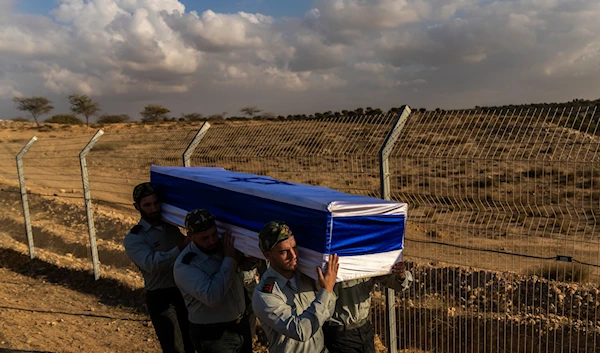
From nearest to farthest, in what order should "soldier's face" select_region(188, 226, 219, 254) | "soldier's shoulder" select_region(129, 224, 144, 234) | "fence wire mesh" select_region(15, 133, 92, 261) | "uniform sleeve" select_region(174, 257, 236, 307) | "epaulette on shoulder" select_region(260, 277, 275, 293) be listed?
"epaulette on shoulder" select_region(260, 277, 275, 293)
"uniform sleeve" select_region(174, 257, 236, 307)
"soldier's face" select_region(188, 226, 219, 254)
"soldier's shoulder" select_region(129, 224, 144, 234)
"fence wire mesh" select_region(15, 133, 92, 261)

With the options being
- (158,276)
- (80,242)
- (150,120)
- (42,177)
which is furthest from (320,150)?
(150,120)

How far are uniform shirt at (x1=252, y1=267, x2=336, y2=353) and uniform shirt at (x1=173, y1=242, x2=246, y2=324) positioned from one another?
415mm

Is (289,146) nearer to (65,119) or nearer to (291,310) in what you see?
(291,310)

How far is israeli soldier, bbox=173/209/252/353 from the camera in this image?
2.83 meters

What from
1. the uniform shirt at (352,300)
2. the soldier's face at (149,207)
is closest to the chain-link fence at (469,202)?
the uniform shirt at (352,300)

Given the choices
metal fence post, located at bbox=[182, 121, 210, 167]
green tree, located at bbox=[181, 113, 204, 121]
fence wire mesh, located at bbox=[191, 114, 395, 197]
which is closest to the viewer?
fence wire mesh, located at bbox=[191, 114, 395, 197]

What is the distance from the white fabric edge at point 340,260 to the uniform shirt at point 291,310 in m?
0.12

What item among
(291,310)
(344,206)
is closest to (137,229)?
(291,310)

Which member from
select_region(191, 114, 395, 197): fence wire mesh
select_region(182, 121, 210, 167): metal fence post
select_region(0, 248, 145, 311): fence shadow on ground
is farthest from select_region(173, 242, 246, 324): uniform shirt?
select_region(0, 248, 145, 311): fence shadow on ground

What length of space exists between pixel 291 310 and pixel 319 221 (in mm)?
495

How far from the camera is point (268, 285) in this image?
2.47m

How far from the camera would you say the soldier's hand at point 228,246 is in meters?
2.94

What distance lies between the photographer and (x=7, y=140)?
35.8 m

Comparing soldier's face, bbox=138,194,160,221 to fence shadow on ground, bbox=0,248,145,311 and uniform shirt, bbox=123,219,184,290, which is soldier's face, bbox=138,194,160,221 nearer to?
uniform shirt, bbox=123,219,184,290
